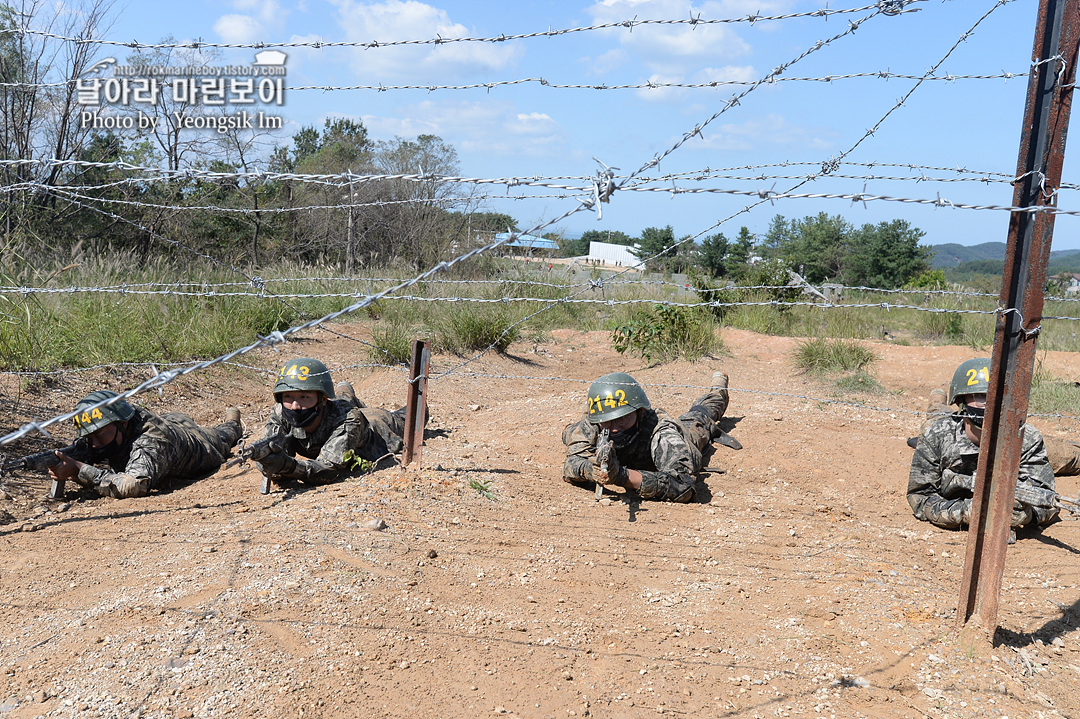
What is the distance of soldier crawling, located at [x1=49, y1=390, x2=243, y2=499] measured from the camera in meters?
4.25

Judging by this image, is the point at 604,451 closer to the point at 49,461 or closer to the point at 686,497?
the point at 686,497

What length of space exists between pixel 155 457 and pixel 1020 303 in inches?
165

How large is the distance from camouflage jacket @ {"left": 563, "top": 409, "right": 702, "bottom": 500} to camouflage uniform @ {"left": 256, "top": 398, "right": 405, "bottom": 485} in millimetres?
1186

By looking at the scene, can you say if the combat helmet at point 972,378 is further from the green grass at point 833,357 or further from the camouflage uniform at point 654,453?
the green grass at point 833,357

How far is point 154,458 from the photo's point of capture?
14.3ft

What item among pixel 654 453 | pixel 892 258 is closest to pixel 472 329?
pixel 654 453

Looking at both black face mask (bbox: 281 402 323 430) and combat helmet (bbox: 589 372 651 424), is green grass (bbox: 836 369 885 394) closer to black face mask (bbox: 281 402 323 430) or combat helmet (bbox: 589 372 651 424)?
combat helmet (bbox: 589 372 651 424)

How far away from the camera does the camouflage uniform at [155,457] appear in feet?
14.0

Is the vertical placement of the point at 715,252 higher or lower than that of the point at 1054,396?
higher

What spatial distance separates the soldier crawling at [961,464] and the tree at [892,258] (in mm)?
33026

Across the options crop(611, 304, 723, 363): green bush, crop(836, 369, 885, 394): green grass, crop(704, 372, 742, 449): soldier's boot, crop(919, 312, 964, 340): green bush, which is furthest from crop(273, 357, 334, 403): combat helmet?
crop(919, 312, 964, 340): green bush

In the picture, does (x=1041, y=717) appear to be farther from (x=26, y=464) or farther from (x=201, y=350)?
(x=201, y=350)

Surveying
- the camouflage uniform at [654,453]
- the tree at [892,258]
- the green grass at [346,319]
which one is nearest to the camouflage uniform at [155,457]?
the green grass at [346,319]

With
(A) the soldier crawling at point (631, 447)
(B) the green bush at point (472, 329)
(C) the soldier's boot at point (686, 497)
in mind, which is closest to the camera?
(A) the soldier crawling at point (631, 447)
